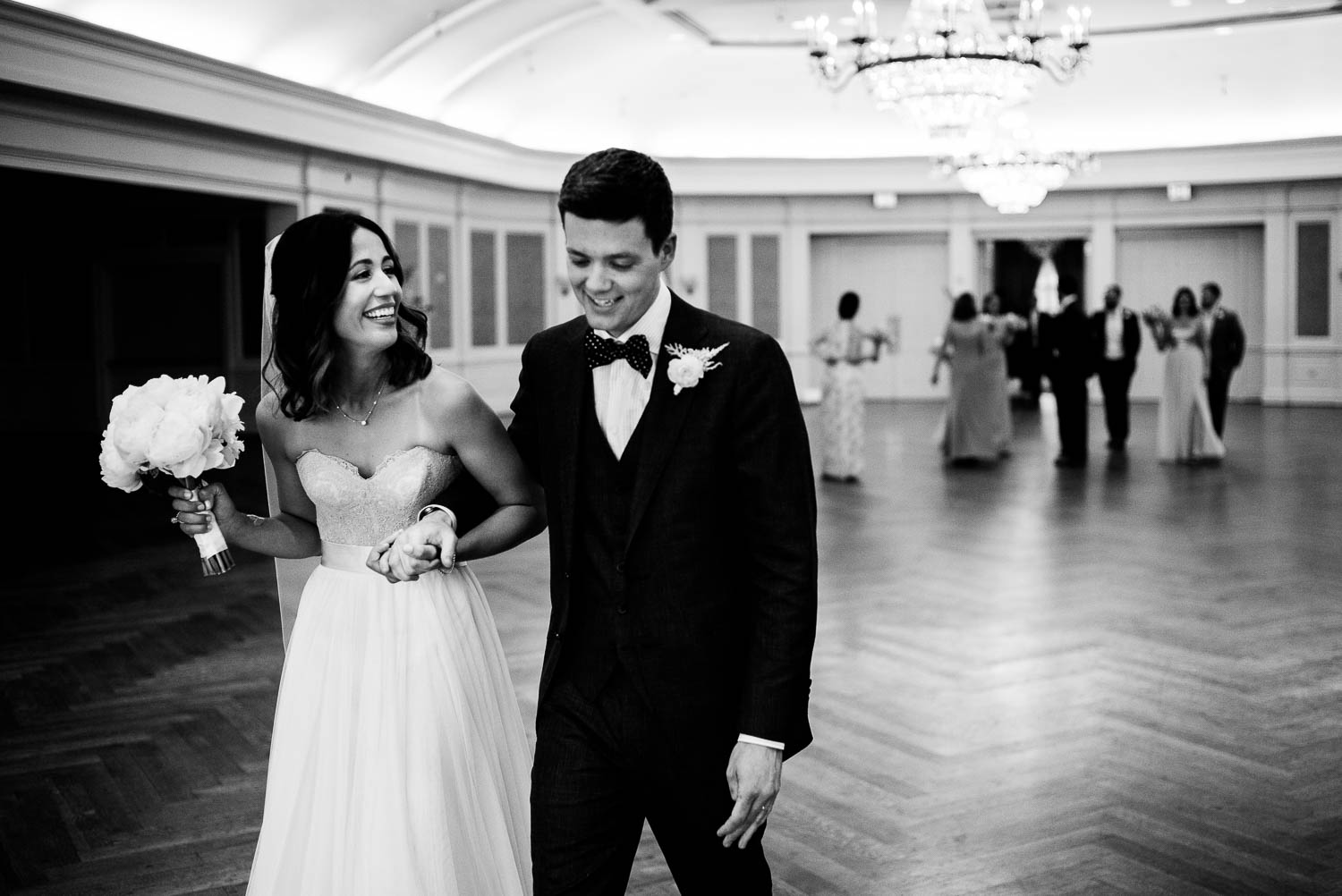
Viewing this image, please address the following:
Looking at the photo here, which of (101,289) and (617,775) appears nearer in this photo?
(617,775)

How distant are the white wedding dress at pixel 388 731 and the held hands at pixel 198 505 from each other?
19cm

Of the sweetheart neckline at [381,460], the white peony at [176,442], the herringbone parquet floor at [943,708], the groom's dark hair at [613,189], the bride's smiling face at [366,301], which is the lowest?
the herringbone parquet floor at [943,708]

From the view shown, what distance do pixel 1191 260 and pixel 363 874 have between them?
18777 millimetres

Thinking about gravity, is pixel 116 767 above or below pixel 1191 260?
below

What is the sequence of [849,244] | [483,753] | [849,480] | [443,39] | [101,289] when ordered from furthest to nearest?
[849,244], [101,289], [443,39], [849,480], [483,753]

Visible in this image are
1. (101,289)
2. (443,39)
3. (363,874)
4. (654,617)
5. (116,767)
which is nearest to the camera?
(654,617)

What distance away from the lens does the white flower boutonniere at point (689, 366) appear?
1956mm

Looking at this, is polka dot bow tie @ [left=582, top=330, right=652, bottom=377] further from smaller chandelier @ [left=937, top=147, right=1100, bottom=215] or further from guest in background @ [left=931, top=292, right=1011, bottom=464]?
smaller chandelier @ [left=937, top=147, right=1100, bottom=215]

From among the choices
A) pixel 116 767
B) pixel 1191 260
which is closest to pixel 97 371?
pixel 116 767

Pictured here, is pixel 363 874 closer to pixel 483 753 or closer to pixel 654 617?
pixel 483 753

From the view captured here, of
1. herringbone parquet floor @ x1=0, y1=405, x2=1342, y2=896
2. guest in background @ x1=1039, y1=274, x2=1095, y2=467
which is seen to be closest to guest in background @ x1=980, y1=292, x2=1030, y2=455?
guest in background @ x1=1039, y1=274, x2=1095, y2=467

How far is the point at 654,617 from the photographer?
6.48 feet

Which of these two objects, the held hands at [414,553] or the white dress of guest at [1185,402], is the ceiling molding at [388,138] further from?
the held hands at [414,553]

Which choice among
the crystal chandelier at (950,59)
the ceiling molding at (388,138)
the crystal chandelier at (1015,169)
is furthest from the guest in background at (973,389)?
the ceiling molding at (388,138)
